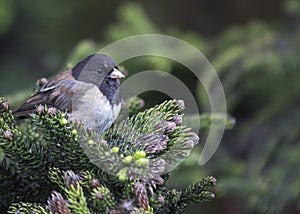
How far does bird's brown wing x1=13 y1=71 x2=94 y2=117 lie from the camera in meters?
1.40

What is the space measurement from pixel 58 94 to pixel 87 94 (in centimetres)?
8

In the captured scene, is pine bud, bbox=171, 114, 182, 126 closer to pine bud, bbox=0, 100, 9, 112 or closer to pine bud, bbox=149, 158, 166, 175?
pine bud, bbox=149, 158, 166, 175

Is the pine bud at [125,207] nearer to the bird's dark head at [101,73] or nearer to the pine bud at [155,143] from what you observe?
the pine bud at [155,143]

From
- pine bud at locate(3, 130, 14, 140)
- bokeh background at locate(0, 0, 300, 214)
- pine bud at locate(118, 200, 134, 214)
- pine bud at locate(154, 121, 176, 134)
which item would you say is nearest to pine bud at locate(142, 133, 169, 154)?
pine bud at locate(154, 121, 176, 134)

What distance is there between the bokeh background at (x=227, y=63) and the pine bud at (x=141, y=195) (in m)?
0.48

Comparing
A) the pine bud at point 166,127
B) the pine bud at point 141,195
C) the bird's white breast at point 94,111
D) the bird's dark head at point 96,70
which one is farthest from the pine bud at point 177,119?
the bird's dark head at point 96,70

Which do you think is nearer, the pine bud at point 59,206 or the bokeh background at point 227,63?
the pine bud at point 59,206

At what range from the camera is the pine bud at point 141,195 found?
35.8 inches

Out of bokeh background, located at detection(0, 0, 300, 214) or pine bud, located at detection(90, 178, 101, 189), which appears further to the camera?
bokeh background, located at detection(0, 0, 300, 214)

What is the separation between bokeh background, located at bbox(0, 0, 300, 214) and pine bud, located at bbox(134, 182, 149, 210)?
48 cm

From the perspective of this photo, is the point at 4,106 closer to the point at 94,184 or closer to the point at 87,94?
the point at 94,184

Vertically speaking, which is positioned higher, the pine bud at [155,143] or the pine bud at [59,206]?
the pine bud at [155,143]

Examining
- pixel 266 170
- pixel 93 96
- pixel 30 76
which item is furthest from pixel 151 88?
pixel 30 76

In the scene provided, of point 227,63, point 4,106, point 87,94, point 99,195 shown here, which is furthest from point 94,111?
point 227,63
